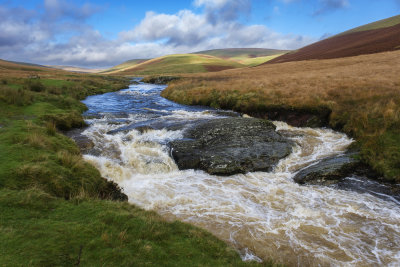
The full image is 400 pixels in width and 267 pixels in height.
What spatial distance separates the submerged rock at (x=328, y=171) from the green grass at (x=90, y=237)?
7.89m

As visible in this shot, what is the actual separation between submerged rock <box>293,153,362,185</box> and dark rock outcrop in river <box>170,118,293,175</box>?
2.10 metres

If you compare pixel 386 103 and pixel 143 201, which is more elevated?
pixel 386 103

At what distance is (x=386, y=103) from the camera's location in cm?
1842

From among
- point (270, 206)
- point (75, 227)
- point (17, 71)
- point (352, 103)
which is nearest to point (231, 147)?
point (270, 206)

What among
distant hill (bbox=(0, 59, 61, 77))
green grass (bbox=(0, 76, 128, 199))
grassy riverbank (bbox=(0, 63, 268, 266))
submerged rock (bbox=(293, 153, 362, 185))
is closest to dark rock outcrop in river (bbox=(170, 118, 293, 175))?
submerged rock (bbox=(293, 153, 362, 185))

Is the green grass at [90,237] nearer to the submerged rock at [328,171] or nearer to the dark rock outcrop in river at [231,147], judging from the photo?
the dark rock outcrop in river at [231,147]

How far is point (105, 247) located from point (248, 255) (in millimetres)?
4309

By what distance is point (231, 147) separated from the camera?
627 inches

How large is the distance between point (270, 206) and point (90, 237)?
24.6 ft

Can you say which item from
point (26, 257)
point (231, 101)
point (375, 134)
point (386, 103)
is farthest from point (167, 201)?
point (231, 101)

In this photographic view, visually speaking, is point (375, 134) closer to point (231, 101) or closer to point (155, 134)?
point (155, 134)

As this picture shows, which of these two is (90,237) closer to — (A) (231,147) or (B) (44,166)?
(B) (44,166)

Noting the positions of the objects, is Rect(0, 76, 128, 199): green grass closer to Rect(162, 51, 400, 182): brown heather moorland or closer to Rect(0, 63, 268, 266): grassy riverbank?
Rect(0, 63, 268, 266): grassy riverbank

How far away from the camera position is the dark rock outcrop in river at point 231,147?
14.2 m
